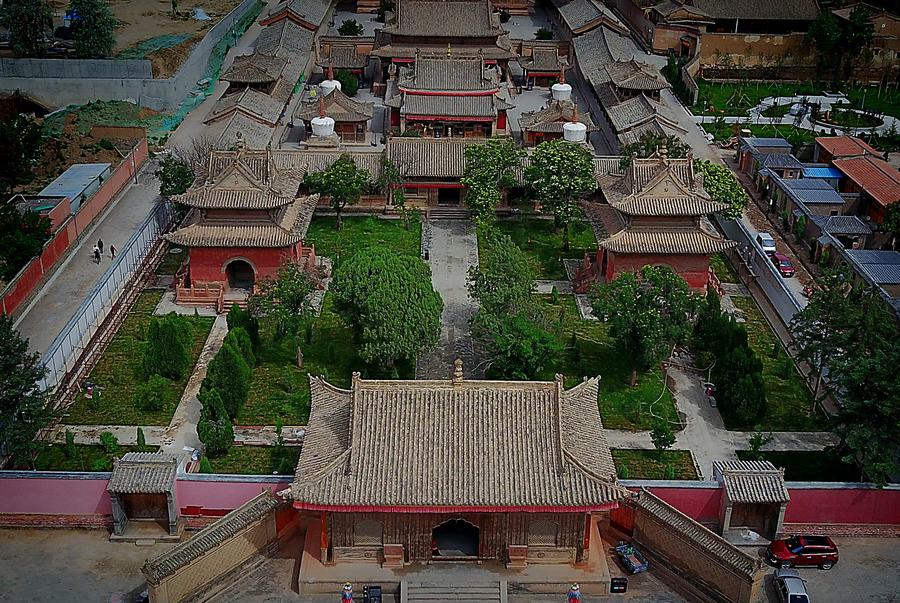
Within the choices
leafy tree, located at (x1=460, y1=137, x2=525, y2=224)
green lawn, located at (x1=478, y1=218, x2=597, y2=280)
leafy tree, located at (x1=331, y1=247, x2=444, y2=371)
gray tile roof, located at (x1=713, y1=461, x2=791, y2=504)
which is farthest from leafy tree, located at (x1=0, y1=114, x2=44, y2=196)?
gray tile roof, located at (x1=713, y1=461, x2=791, y2=504)

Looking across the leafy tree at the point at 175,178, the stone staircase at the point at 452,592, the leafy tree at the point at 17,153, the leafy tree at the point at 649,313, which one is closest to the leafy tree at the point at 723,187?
the leafy tree at the point at 649,313

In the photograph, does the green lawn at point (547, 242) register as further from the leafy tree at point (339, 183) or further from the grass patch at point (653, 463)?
the grass patch at point (653, 463)

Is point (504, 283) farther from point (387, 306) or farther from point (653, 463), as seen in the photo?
→ point (653, 463)

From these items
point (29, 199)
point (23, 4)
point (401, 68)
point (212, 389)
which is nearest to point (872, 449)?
point (212, 389)

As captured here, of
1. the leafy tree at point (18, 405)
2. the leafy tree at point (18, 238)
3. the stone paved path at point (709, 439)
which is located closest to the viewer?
the leafy tree at point (18, 405)

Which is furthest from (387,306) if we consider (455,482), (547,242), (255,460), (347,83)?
(347,83)

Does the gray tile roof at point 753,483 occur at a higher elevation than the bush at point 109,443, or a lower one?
higher
